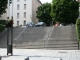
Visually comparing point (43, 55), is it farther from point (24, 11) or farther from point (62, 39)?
point (24, 11)

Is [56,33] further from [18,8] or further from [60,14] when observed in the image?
[18,8]

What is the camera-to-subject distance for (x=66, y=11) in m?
47.8

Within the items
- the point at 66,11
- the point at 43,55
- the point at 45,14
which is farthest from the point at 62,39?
the point at 45,14

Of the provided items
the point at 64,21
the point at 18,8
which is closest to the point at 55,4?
the point at 64,21

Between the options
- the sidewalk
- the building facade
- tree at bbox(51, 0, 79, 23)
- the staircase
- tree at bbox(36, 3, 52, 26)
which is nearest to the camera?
the sidewalk

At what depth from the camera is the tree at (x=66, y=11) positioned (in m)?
47.6

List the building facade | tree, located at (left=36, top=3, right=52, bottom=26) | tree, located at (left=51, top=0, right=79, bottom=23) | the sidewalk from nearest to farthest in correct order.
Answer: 1. the sidewalk
2. tree, located at (left=51, top=0, right=79, bottom=23)
3. tree, located at (left=36, top=3, right=52, bottom=26)
4. the building facade

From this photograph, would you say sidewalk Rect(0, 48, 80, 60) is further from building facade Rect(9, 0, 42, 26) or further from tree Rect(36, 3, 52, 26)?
building facade Rect(9, 0, 42, 26)

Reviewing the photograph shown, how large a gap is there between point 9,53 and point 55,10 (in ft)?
111

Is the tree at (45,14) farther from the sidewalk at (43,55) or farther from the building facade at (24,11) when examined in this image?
the sidewalk at (43,55)

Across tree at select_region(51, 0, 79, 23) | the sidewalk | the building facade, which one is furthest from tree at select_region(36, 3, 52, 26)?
the sidewalk

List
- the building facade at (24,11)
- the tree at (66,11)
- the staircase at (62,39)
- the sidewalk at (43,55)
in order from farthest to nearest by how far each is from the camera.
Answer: the building facade at (24,11) → the tree at (66,11) → the staircase at (62,39) → the sidewalk at (43,55)

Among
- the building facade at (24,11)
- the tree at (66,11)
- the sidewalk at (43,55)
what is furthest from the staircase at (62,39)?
the building facade at (24,11)

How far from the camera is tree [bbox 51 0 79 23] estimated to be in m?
47.6
